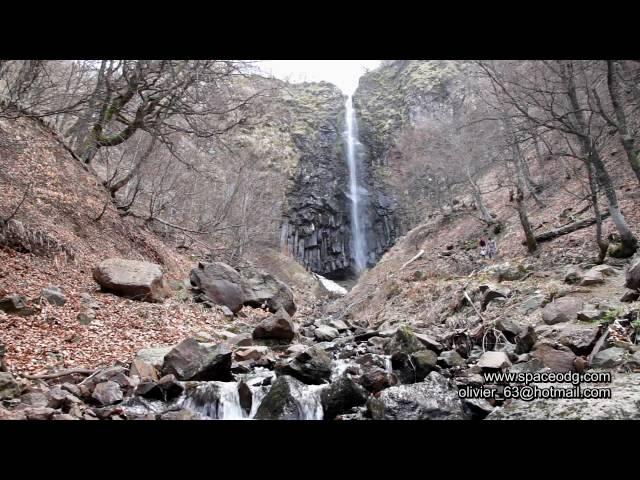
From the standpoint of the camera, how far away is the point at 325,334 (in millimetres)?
11242

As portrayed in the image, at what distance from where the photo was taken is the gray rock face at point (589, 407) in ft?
11.8

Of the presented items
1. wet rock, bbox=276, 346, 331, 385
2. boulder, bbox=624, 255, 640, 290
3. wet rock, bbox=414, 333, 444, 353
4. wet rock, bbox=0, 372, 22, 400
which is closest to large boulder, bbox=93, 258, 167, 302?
wet rock, bbox=276, 346, 331, 385

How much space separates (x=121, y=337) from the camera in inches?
298

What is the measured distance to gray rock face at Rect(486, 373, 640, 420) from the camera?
11.8ft

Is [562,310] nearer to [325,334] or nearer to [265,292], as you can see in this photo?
[325,334]

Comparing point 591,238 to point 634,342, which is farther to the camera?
point 591,238

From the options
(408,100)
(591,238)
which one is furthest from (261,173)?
(408,100)

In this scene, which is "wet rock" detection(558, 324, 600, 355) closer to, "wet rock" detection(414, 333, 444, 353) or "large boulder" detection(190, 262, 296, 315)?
"wet rock" detection(414, 333, 444, 353)

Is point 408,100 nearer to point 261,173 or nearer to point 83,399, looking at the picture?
point 261,173

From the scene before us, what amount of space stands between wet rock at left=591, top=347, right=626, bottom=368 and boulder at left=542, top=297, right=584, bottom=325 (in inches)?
76.2

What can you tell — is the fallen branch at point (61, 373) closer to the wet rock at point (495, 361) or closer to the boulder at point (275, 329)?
the boulder at point (275, 329)

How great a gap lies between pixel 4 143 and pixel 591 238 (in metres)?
15.4

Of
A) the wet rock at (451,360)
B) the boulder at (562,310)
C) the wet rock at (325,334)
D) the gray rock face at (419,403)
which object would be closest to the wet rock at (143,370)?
the gray rock face at (419,403)

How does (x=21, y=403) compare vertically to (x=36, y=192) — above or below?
below
